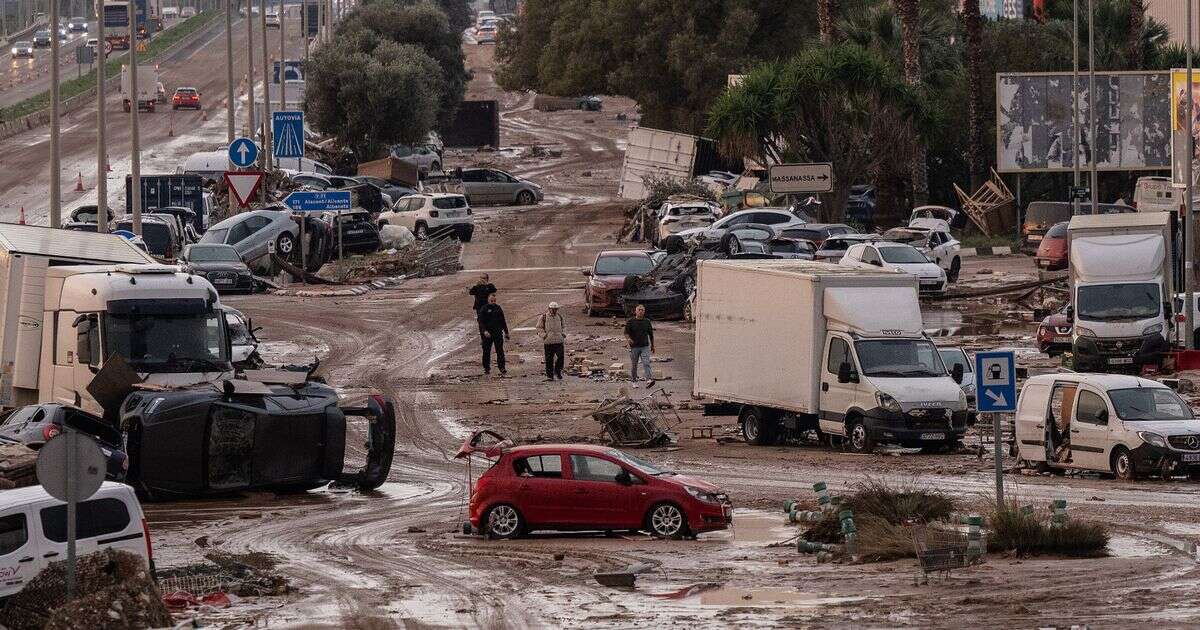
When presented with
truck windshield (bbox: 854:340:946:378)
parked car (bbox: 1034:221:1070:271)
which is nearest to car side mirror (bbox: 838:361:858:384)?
truck windshield (bbox: 854:340:946:378)

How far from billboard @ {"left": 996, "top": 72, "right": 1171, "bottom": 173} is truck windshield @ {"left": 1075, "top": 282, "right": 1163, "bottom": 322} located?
25.6m

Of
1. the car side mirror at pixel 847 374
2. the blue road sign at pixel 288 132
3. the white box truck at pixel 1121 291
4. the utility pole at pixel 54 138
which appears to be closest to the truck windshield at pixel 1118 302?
the white box truck at pixel 1121 291

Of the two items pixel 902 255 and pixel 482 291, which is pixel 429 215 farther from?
pixel 482 291

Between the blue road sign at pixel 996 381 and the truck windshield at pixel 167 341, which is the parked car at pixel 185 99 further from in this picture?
the blue road sign at pixel 996 381

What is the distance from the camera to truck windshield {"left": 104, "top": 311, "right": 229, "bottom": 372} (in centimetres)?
2453

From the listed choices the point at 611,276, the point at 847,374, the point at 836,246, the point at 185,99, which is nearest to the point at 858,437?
the point at 847,374

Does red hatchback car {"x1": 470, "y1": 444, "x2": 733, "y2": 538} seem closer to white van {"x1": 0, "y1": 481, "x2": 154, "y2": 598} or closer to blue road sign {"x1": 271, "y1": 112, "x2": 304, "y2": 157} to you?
white van {"x1": 0, "y1": 481, "x2": 154, "y2": 598}

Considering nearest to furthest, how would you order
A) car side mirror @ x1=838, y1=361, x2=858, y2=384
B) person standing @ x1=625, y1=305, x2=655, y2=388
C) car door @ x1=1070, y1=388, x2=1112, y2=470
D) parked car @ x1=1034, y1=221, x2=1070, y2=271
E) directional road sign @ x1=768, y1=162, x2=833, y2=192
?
car door @ x1=1070, y1=388, x2=1112, y2=470 → car side mirror @ x1=838, y1=361, x2=858, y2=384 → person standing @ x1=625, y1=305, x2=655, y2=388 → parked car @ x1=1034, y1=221, x2=1070, y2=271 → directional road sign @ x1=768, y1=162, x2=833, y2=192

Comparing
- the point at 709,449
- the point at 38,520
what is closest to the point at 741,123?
the point at 709,449

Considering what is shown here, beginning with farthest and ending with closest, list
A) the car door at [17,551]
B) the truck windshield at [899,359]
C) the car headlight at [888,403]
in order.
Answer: the truck windshield at [899,359] < the car headlight at [888,403] < the car door at [17,551]

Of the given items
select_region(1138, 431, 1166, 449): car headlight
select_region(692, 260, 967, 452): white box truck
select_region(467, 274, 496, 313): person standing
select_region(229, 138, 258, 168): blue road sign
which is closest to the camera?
select_region(1138, 431, 1166, 449): car headlight

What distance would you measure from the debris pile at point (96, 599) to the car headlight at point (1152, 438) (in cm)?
1323

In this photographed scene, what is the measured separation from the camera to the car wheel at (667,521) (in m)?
20.3

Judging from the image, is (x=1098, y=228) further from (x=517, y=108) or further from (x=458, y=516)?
(x=517, y=108)
